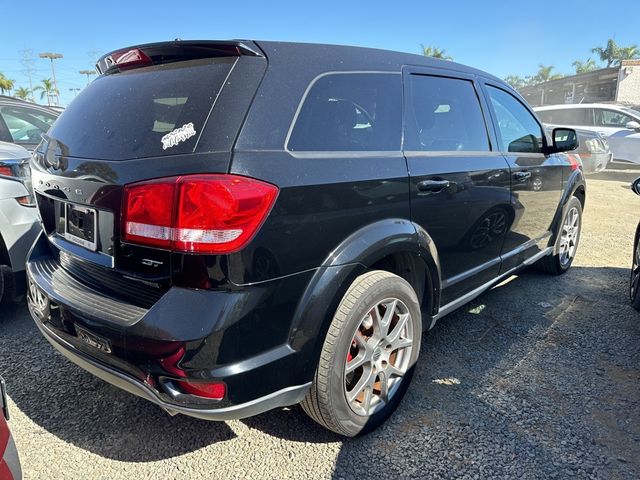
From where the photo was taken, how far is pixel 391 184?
2.24 meters

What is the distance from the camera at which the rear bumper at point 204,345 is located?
65.2 inches

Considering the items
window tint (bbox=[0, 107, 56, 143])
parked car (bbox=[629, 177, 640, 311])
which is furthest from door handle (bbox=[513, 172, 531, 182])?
window tint (bbox=[0, 107, 56, 143])

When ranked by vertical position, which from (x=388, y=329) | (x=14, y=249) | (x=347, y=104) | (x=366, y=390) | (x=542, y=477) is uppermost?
(x=347, y=104)

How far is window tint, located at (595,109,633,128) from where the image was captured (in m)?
12.7

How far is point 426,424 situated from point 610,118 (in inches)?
540

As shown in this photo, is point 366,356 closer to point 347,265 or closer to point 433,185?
point 347,265

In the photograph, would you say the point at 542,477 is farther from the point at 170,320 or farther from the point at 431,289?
the point at 170,320

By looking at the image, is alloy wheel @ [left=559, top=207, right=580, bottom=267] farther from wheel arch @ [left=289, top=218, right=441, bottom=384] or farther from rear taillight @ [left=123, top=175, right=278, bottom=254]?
A: rear taillight @ [left=123, top=175, right=278, bottom=254]

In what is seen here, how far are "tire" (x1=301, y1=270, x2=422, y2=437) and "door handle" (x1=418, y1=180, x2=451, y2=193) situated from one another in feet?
1.65

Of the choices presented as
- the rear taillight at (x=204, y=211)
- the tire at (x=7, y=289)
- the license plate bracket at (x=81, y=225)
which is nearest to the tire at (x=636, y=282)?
the rear taillight at (x=204, y=211)

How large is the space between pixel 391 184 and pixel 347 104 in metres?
0.44

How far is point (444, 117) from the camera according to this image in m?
2.86

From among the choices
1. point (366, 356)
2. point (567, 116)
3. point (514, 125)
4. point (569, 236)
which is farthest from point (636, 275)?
point (567, 116)

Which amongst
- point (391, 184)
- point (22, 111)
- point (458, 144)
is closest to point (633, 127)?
point (458, 144)
